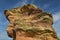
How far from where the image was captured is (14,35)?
128 ft

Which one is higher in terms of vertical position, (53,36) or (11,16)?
(11,16)

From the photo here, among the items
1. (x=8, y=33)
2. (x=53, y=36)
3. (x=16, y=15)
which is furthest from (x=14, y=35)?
(x=53, y=36)

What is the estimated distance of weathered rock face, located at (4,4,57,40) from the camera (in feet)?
118

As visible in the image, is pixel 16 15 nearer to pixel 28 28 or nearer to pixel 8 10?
pixel 8 10

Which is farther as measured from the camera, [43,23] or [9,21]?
[9,21]

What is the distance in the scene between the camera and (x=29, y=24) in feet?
122

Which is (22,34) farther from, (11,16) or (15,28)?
(11,16)

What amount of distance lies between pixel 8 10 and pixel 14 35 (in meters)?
4.79

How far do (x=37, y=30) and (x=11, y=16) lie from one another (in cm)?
657

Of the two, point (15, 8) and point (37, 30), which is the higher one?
point (15, 8)

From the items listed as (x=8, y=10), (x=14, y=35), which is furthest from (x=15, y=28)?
(x=8, y=10)

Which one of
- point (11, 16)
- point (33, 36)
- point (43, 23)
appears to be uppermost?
point (11, 16)

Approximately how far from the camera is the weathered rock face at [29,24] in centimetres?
3600

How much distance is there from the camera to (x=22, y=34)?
118 ft
